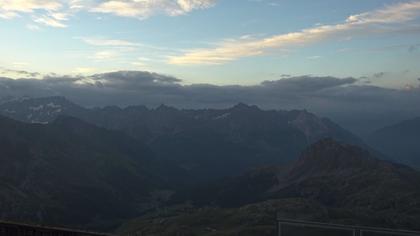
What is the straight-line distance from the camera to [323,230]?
561 inches

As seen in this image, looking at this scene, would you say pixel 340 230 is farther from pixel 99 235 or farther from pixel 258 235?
pixel 258 235

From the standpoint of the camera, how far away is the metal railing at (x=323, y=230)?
13.8 metres

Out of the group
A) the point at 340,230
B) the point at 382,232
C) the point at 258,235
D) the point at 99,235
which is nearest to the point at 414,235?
the point at 382,232

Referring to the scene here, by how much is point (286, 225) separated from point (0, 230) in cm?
742

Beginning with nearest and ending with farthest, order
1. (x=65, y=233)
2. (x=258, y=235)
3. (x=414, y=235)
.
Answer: (x=414, y=235), (x=65, y=233), (x=258, y=235)

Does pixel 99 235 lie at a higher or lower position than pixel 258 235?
higher

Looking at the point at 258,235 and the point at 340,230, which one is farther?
the point at 258,235

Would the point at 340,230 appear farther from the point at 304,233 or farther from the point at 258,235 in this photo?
the point at 258,235

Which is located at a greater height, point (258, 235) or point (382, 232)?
point (382, 232)

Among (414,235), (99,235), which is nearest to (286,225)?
(414,235)

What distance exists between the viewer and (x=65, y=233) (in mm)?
14023

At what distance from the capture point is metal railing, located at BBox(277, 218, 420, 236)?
543 inches

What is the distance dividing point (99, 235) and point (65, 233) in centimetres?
95

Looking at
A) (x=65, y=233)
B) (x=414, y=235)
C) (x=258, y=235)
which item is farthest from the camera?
(x=258, y=235)
